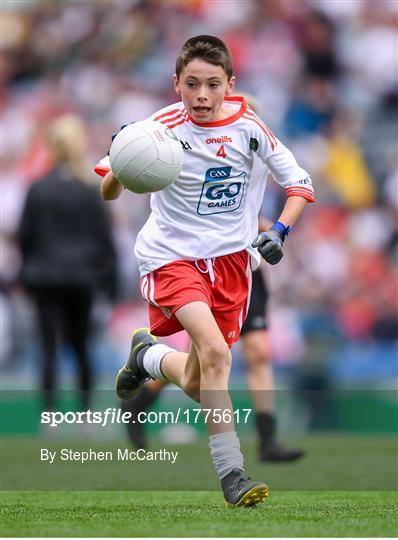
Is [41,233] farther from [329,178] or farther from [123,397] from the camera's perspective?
[329,178]

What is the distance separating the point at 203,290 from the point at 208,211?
1.21 feet

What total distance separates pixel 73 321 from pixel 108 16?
22.4 ft

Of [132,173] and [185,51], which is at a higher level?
[185,51]

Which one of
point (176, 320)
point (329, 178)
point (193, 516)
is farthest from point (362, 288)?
point (193, 516)

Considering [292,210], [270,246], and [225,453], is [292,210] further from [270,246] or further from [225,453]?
[225,453]

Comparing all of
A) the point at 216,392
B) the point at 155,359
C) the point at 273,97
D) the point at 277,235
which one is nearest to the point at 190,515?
the point at 216,392

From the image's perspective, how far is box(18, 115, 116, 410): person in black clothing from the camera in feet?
29.7

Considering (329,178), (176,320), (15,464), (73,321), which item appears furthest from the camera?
(329,178)

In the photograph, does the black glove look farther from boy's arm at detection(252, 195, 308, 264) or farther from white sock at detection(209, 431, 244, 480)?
white sock at detection(209, 431, 244, 480)

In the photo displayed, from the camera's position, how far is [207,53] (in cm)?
497

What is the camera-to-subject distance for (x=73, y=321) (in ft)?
30.0

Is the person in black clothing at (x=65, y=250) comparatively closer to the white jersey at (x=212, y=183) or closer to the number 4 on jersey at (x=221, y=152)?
the white jersey at (x=212, y=183)

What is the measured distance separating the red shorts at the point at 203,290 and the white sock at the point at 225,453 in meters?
0.59

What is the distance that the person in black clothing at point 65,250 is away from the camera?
29.7 feet
